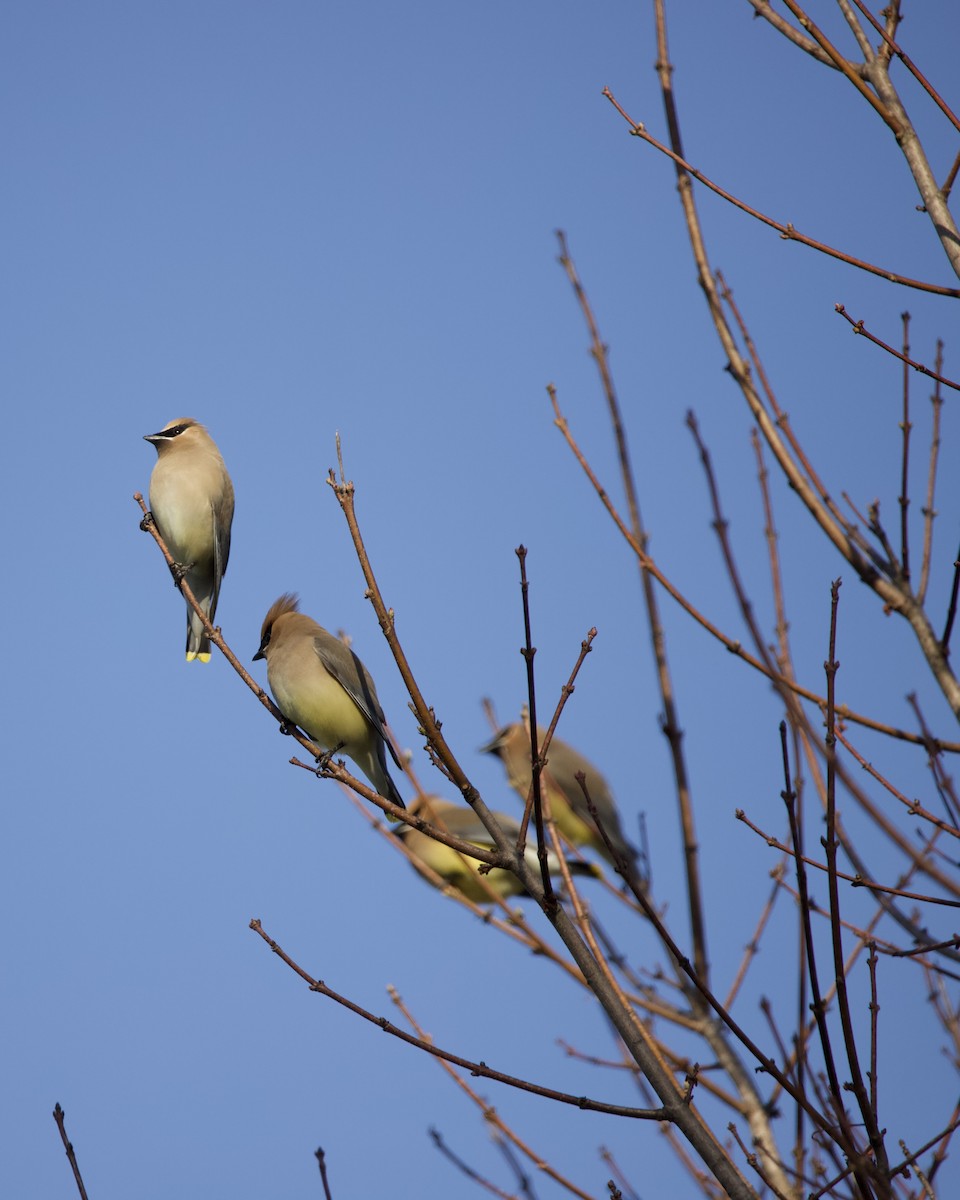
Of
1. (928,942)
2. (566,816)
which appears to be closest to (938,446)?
(928,942)

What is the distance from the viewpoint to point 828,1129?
5.87 feet

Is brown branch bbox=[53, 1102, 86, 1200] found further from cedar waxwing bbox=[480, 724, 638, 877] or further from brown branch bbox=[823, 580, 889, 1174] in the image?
cedar waxwing bbox=[480, 724, 638, 877]

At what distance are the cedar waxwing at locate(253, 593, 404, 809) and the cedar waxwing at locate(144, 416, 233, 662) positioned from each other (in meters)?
1.09

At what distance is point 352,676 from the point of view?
4.73 m

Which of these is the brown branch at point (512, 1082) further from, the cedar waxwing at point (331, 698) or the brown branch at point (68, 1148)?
the cedar waxwing at point (331, 698)

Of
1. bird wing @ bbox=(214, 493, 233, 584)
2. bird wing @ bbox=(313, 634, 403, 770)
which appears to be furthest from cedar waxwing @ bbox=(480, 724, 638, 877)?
bird wing @ bbox=(313, 634, 403, 770)

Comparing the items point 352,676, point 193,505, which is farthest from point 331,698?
point 193,505

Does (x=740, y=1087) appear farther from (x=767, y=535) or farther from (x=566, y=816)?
(x=566, y=816)

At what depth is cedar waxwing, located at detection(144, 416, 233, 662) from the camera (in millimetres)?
5910

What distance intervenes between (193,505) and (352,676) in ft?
5.15

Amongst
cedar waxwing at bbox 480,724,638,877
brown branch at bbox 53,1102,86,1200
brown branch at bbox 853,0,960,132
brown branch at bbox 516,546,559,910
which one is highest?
cedar waxwing at bbox 480,724,638,877

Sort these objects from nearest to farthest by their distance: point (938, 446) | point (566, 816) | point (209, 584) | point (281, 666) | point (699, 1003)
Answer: point (938, 446) < point (699, 1003) < point (281, 666) < point (209, 584) < point (566, 816)

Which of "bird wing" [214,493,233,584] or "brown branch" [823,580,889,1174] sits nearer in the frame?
"brown branch" [823,580,889,1174]

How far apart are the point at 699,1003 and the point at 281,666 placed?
6.98 ft
